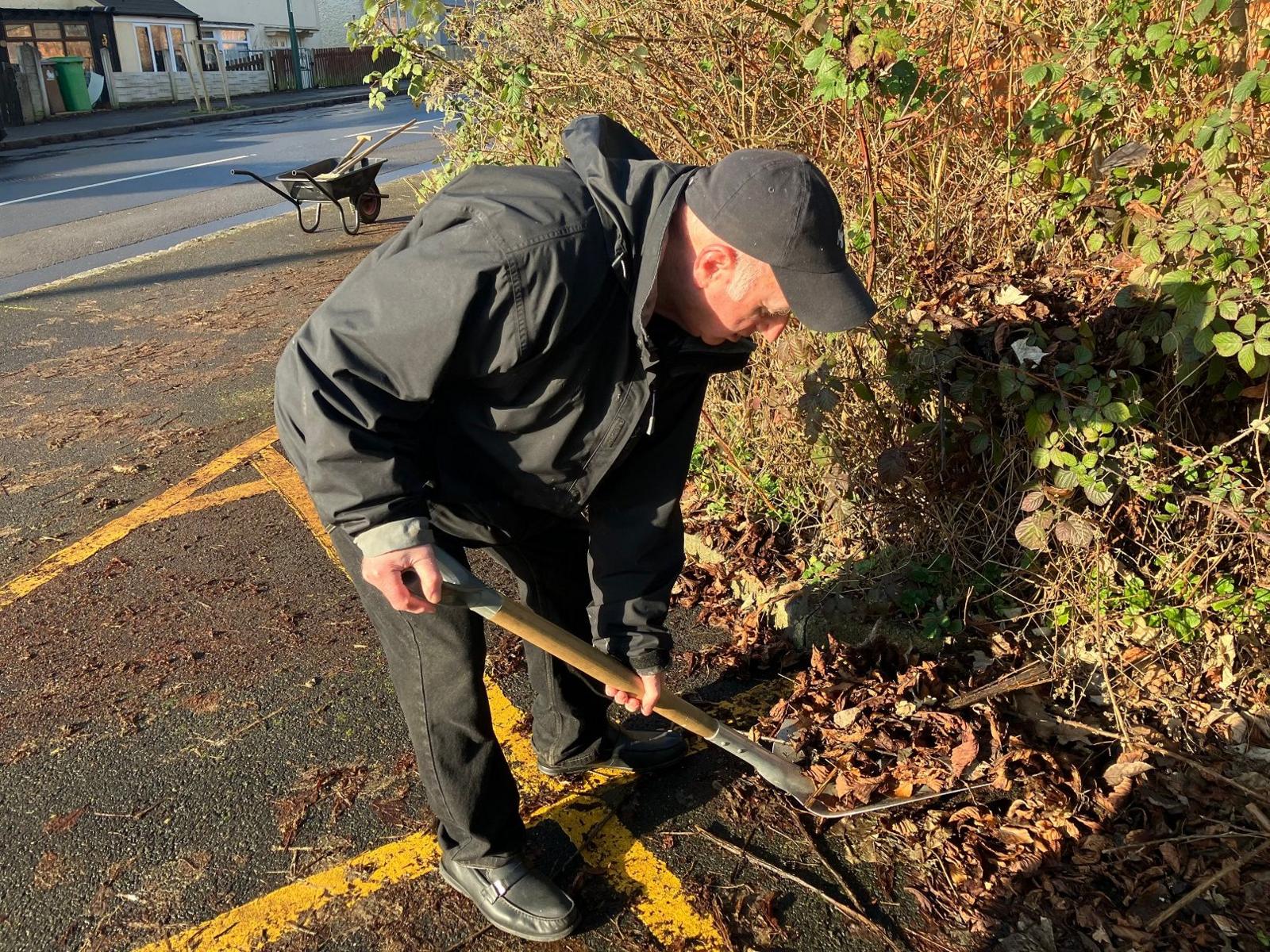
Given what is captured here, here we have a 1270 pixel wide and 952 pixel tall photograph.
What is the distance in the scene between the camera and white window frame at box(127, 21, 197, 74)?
107 feet

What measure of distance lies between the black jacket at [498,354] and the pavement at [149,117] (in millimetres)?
22874

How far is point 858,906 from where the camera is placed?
8.16 ft

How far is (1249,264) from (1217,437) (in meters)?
0.59

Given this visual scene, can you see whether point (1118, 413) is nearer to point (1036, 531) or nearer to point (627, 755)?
point (1036, 531)

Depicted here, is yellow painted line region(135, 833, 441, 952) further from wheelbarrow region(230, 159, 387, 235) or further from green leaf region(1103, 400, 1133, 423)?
wheelbarrow region(230, 159, 387, 235)

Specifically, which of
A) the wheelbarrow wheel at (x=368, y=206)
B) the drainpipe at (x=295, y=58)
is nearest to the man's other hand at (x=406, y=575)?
the wheelbarrow wheel at (x=368, y=206)

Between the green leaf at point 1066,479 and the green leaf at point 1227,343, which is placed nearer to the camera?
the green leaf at point 1227,343

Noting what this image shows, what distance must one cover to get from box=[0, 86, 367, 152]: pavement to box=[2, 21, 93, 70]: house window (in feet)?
8.07

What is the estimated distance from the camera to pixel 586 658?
2.36 meters

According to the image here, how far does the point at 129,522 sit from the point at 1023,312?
3810mm

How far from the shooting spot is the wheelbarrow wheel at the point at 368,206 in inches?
399

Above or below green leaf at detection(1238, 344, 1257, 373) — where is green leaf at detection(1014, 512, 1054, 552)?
below

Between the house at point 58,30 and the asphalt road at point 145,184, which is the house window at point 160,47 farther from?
the asphalt road at point 145,184

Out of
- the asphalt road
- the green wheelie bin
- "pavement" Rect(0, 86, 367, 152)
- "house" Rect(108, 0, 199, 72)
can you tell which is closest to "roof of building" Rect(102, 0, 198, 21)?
"house" Rect(108, 0, 199, 72)
